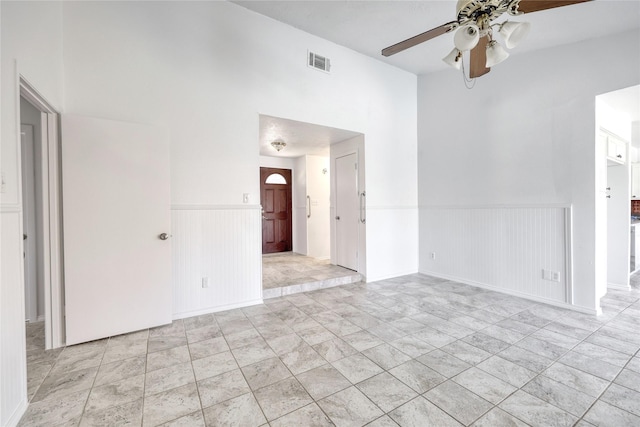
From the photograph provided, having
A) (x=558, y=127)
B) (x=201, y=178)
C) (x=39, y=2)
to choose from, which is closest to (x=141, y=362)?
(x=201, y=178)

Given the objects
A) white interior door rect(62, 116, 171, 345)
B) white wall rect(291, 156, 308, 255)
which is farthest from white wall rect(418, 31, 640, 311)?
white interior door rect(62, 116, 171, 345)

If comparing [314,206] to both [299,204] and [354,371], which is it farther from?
[354,371]

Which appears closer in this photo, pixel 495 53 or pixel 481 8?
pixel 481 8

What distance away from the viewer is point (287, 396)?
175 cm

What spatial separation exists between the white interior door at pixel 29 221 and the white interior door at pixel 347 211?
3.86 metres

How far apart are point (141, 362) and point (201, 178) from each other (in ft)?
5.81

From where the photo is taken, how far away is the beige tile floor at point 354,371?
1600 mm

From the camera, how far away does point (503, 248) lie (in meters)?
3.81

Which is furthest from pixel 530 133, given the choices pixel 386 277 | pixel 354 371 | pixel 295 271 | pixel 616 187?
pixel 295 271

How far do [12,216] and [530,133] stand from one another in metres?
4.90


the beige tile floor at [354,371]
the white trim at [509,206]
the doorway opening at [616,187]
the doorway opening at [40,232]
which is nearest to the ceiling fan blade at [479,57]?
the white trim at [509,206]

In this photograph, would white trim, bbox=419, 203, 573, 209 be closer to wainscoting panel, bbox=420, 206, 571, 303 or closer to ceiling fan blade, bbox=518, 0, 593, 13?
wainscoting panel, bbox=420, 206, 571, 303

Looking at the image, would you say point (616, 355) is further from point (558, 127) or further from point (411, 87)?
point (411, 87)

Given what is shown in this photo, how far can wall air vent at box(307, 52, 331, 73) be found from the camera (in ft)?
12.1
